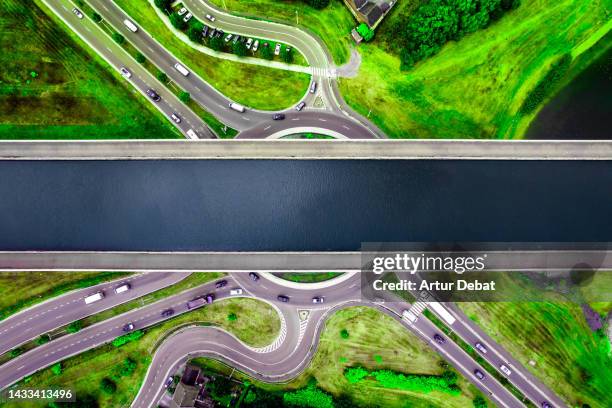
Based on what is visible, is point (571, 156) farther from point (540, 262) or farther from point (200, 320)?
point (200, 320)

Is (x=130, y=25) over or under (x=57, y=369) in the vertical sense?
over

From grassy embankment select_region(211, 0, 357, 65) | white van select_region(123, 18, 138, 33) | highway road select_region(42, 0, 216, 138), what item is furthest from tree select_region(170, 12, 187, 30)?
highway road select_region(42, 0, 216, 138)

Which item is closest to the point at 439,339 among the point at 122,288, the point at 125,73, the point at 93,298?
the point at 122,288

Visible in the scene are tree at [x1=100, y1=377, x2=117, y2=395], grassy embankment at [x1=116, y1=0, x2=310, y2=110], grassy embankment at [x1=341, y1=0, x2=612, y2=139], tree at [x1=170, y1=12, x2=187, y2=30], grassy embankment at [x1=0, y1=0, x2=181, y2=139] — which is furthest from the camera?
grassy embankment at [x1=116, y1=0, x2=310, y2=110]

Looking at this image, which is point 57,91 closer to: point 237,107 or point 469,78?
point 237,107

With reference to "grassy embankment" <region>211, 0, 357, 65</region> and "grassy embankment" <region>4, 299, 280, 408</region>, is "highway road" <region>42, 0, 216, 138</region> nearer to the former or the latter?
"grassy embankment" <region>211, 0, 357, 65</region>

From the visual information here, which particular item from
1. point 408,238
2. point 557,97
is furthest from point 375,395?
point 557,97
